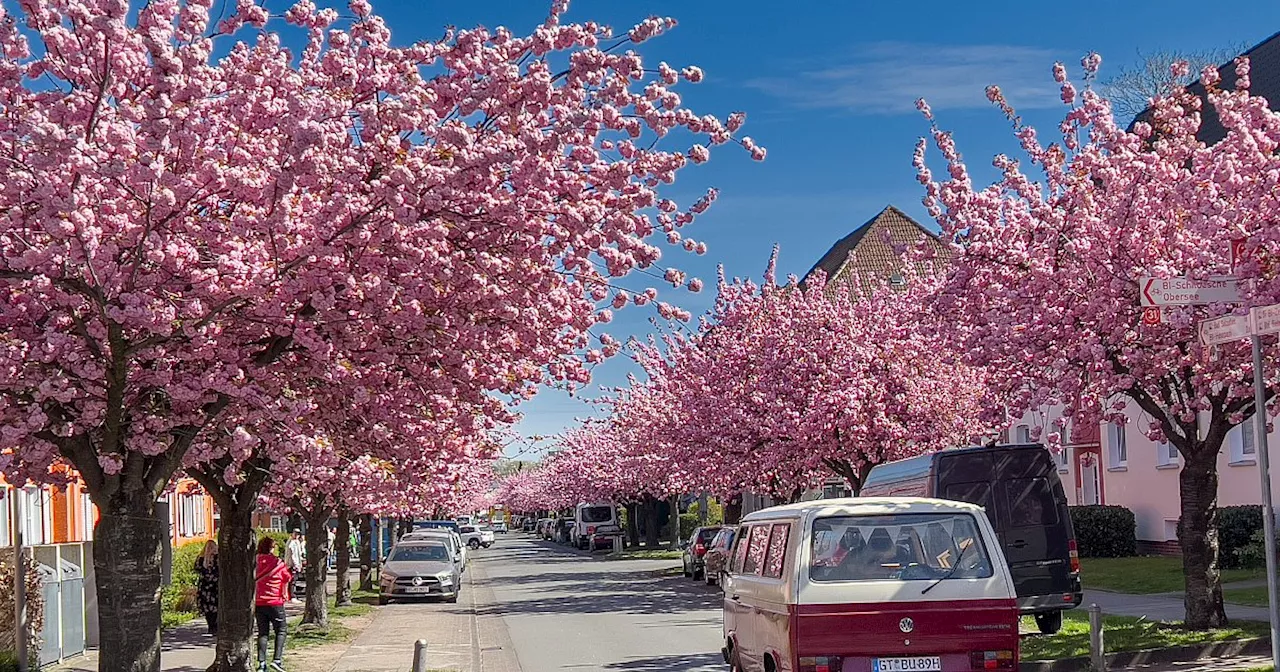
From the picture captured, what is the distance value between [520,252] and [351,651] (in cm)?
1327

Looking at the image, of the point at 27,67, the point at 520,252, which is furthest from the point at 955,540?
the point at 27,67

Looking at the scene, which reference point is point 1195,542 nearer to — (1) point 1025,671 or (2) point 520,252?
(1) point 1025,671

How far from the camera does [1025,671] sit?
14.9 meters

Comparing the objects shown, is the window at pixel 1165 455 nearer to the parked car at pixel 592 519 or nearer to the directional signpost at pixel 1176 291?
the directional signpost at pixel 1176 291

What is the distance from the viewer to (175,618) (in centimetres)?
2897

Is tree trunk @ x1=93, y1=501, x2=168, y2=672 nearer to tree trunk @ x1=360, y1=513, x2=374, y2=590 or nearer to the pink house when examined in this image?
the pink house

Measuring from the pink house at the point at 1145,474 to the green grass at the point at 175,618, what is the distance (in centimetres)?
1765

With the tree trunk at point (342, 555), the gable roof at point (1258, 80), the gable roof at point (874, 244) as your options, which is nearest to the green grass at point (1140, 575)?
the gable roof at point (1258, 80)

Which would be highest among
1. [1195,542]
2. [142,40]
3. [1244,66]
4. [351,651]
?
[1244,66]

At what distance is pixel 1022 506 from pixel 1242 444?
51.9 ft

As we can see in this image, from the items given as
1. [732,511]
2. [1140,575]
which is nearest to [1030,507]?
[1140,575]

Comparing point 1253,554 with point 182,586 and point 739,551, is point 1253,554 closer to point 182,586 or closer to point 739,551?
point 739,551

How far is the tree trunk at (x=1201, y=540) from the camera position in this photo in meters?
17.0

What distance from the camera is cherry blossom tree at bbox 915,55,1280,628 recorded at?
15641 mm
